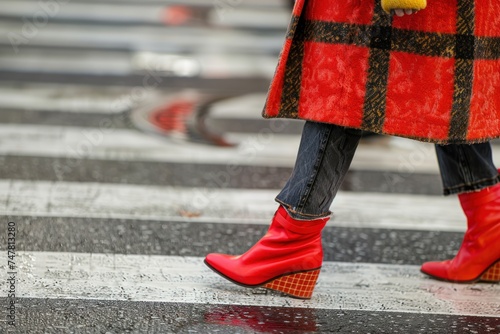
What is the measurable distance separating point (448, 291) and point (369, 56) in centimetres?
86

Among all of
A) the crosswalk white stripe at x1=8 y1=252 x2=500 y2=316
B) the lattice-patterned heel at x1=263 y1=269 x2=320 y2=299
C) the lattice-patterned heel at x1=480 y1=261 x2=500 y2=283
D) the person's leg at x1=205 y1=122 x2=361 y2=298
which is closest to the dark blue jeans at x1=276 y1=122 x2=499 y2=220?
the person's leg at x1=205 y1=122 x2=361 y2=298

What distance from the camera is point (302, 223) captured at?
9.38 feet

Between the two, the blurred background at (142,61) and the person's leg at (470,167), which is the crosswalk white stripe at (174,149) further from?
the person's leg at (470,167)

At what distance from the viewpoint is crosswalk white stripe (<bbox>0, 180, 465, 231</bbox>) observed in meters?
3.80

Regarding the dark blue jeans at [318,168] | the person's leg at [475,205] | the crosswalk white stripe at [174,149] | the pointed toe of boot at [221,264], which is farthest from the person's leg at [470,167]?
the crosswalk white stripe at [174,149]

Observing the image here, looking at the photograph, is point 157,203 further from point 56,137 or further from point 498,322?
point 498,322

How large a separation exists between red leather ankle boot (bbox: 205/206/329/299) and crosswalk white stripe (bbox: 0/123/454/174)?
1.75m

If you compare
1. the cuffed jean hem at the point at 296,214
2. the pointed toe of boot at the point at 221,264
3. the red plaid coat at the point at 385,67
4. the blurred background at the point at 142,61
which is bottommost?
the blurred background at the point at 142,61

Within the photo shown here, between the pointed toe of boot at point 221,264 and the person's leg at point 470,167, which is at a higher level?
the person's leg at point 470,167

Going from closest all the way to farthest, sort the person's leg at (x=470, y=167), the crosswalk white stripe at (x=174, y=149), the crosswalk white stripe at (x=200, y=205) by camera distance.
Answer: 1. the person's leg at (x=470, y=167)
2. the crosswalk white stripe at (x=200, y=205)
3. the crosswalk white stripe at (x=174, y=149)

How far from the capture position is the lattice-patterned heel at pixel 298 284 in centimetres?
292

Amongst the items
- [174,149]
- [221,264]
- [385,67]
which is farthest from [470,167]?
[174,149]

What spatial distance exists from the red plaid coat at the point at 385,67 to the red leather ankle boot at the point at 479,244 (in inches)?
15.6

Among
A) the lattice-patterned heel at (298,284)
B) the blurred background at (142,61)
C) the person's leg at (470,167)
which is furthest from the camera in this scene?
the blurred background at (142,61)
